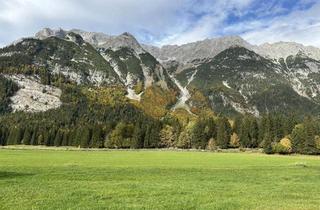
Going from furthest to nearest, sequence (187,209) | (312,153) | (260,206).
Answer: (312,153) → (260,206) → (187,209)

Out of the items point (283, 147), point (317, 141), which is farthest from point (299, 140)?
point (283, 147)

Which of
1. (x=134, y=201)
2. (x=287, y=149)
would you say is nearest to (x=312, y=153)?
(x=287, y=149)

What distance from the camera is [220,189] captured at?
38.2 m

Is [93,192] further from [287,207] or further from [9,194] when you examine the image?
[287,207]

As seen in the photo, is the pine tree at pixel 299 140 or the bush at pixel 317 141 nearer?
the bush at pixel 317 141

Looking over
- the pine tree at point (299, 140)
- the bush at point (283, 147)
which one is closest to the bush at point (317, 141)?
the pine tree at point (299, 140)

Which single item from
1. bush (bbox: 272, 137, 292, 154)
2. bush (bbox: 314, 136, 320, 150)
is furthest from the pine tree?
bush (bbox: 314, 136, 320, 150)

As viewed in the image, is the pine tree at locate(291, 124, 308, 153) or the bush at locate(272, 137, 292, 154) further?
the pine tree at locate(291, 124, 308, 153)

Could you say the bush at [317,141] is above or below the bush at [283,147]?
above

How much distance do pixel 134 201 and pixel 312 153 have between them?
154628 millimetres

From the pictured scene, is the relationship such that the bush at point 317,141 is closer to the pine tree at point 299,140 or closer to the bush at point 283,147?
the pine tree at point 299,140

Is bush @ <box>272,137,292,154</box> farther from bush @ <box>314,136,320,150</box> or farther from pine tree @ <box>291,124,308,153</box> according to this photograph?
bush @ <box>314,136,320,150</box>

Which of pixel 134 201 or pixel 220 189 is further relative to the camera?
pixel 220 189

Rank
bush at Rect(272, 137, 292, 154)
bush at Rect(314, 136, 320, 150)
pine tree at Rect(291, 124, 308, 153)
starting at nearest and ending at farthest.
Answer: bush at Rect(314, 136, 320, 150), bush at Rect(272, 137, 292, 154), pine tree at Rect(291, 124, 308, 153)
